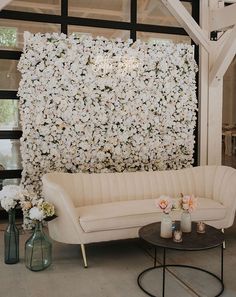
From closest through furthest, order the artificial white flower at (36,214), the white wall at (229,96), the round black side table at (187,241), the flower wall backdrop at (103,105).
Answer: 1. the round black side table at (187,241)
2. the artificial white flower at (36,214)
3. the flower wall backdrop at (103,105)
4. the white wall at (229,96)

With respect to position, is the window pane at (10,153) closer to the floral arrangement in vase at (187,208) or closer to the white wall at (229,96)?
the floral arrangement in vase at (187,208)

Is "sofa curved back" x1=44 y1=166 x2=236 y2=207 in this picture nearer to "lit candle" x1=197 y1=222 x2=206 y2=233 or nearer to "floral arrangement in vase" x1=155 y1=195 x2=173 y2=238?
"lit candle" x1=197 y1=222 x2=206 y2=233

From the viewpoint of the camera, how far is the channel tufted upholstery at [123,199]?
365cm

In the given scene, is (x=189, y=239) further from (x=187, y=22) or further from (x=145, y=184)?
(x=187, y=22)

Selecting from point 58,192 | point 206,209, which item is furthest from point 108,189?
point 206,209

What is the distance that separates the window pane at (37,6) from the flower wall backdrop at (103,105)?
51 cm

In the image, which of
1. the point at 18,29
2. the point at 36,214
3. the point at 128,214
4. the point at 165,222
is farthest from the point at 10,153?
the point at 165,222

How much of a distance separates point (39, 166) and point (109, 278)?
1893 millimetres

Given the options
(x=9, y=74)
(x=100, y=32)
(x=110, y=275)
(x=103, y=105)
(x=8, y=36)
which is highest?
(x=100, y=32)

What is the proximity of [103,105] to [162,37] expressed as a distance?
1.42 m


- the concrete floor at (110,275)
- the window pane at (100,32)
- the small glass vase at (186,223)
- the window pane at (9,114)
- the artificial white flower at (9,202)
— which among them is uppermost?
the window pane at (100,32)

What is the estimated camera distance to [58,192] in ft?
11.9

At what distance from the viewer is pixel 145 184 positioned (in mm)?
4480

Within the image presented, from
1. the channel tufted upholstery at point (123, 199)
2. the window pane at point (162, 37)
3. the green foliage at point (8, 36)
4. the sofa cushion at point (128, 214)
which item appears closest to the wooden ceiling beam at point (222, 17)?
the window pane at point (162, 37)
